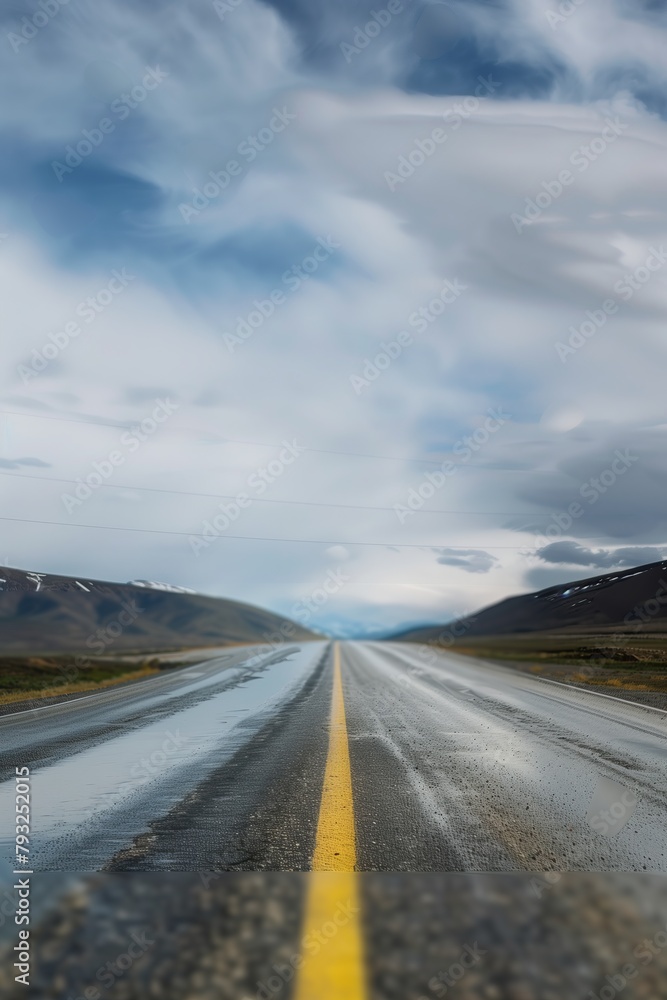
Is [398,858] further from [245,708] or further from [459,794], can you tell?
[245,708]

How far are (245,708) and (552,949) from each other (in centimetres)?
977

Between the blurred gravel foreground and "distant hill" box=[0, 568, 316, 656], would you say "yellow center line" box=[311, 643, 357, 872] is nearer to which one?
the blurred gravel foreground

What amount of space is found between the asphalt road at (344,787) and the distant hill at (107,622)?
78.6 meters

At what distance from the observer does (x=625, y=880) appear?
2477mm

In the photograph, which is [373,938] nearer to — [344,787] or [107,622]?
[344,787]

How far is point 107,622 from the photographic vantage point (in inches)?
5832

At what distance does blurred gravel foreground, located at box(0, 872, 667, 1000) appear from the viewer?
184 centimetres

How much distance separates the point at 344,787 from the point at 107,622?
499 ft

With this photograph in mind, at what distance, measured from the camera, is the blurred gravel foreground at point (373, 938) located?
6.05 feet

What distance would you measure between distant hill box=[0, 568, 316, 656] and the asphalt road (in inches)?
3093

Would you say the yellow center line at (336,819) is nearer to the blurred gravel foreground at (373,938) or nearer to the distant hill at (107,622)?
the blurred gravel foreground at (373,938)

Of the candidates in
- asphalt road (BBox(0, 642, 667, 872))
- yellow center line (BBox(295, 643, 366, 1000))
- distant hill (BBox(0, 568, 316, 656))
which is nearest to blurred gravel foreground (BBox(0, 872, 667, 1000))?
yellow center line (BBox(295, 643, 366, 1000))

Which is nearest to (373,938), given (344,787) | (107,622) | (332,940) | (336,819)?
(332,940)

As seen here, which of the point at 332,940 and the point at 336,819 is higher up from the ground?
the point at 332,940
